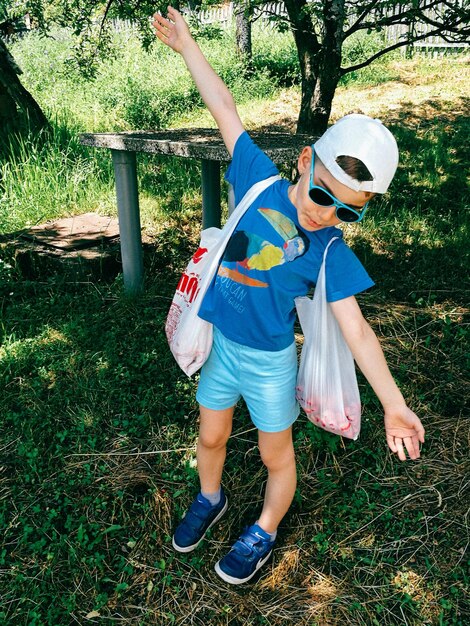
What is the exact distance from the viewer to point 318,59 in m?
4.16

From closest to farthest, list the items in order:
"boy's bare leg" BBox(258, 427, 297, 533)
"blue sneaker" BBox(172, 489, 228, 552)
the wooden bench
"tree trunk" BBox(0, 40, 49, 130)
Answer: "boy's bare leg" BBox(258, 427, 297, 533), "blue sneaker" BBox(172, 489, 228, 552), the wooden bench, "tree trunk" BBox(0, 40, 49, 130)

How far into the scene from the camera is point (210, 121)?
305 inches

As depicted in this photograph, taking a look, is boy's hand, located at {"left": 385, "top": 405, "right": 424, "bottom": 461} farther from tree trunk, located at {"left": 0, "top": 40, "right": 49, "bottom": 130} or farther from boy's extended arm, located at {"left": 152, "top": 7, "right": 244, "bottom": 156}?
tree trunk, located at {"left": 0, "top": 40, "right": 49, "bottom": 130}

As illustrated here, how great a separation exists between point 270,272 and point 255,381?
1.20 ft

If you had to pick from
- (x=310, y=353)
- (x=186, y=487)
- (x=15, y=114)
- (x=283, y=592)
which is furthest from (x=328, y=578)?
(x=15, y=114)

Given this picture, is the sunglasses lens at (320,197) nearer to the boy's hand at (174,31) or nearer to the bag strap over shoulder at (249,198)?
the bag strap over shoulder at (249,198)

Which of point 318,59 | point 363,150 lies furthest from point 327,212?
point 318,59

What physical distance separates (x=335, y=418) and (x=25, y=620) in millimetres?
1292

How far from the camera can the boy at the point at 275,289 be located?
1.61 m

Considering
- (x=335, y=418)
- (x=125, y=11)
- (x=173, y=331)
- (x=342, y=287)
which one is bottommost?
(x=335, y=418)

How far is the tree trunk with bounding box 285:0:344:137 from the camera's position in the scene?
12.5 ft

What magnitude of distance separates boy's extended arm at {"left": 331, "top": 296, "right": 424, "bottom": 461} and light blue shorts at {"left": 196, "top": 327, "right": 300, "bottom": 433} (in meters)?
0.28

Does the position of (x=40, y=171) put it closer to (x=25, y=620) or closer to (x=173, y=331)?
(x=173, y=331)

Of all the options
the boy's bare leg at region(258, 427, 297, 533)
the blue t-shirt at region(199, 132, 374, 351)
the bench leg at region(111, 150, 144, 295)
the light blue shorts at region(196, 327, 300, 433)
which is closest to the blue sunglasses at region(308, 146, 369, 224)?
the blue t-shirt at region(199, 132, 374, 351)
